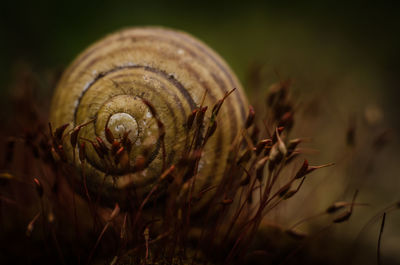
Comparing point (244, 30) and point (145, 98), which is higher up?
point (244, 30)

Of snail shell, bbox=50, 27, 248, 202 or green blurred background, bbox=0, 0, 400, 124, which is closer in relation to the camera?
snail shell, bbox=50, 27, 248, 202

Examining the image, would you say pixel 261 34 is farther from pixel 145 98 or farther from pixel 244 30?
pixel 145 98

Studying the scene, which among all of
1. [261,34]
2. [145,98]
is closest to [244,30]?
[261,34]

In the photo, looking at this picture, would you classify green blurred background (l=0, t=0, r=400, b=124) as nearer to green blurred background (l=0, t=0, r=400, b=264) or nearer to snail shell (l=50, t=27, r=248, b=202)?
green blurred background (l=0, t=0, r=400, b=264)

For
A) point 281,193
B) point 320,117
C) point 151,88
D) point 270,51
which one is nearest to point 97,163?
point 151,88

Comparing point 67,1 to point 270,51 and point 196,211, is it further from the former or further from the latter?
point 196,211

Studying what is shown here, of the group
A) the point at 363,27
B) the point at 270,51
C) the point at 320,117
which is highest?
the point at 270,51

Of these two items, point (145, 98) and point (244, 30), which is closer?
point (145, 98)

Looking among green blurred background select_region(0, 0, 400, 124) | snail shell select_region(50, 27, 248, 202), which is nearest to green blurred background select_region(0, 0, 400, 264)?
green blurred background select_region(0, 0, 400, 124)
